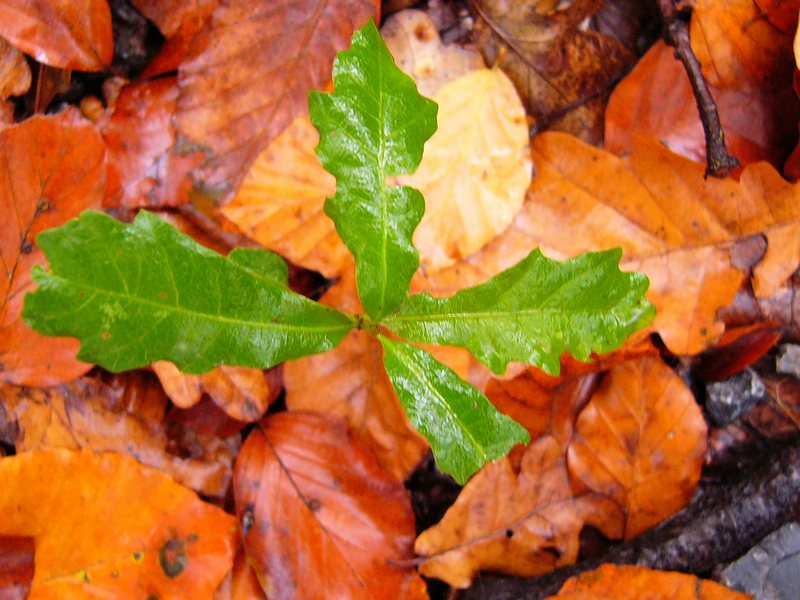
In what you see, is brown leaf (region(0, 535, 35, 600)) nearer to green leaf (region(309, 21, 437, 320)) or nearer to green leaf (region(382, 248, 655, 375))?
green leaf (region(309, 21, 437, 320))

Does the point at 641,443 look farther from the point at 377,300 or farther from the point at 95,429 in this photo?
the point at 95,429

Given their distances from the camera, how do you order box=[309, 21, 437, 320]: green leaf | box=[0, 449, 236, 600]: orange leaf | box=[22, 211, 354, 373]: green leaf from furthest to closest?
box=[0, 449, 236, 600]: orange leaf
box=[309, 21, 437, 320]: green leaf
box=[22, 211, 354, 373]: green leaf

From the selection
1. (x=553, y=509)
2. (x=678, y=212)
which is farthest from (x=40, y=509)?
(x=678, y=212)

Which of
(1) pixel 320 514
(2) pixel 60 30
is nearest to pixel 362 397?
(1) pixel 320 514

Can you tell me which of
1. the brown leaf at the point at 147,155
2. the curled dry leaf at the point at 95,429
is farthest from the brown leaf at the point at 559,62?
the curled dry leaf at the point at 95,429

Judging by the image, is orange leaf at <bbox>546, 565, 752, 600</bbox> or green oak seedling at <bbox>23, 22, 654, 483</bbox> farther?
orange leaf at <bbox>546, 565, 752, 600</bbox>

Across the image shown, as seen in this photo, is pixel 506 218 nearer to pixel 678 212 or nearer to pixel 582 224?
pixel 582 224

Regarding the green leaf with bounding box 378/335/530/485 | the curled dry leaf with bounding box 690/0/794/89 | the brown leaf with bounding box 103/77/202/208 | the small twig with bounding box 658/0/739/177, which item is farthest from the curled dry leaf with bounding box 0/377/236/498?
the curled dry leaf with bounding box 690/0/794/89
